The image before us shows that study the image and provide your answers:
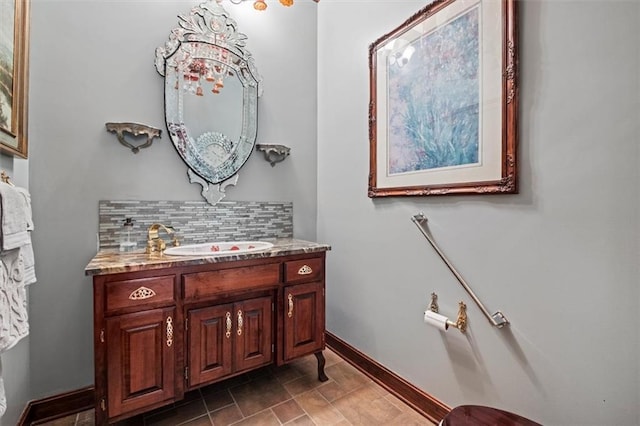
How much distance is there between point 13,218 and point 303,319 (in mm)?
1417

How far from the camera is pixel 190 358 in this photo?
1.49 metres

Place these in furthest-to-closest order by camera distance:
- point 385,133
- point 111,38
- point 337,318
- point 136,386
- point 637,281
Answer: point 337,318
point 385,133
point 111,38
point 136,386
point 637,281

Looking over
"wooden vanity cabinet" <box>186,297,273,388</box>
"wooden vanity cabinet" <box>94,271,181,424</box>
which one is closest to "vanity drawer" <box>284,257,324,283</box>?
"wooden vanity cabinet" <box>186,297,273,388</box>

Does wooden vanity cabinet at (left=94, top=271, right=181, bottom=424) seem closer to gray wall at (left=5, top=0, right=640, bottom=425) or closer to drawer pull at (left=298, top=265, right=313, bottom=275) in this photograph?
gray wall at (left=5, top=0, right=640, bottom=425)

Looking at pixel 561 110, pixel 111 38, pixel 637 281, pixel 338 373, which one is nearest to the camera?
pixel 637 281

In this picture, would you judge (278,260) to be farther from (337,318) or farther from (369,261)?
(337,318)

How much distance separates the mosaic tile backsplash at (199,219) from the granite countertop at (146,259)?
14cm

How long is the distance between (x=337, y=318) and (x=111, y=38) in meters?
2.41

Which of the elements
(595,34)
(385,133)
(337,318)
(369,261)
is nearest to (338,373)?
(337,318)

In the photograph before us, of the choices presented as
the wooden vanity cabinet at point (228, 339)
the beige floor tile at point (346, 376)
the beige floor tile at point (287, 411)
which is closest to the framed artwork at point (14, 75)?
the wooden vanity cabinet at point (228, 339)

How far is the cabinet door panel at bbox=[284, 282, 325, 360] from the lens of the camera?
5.83ft

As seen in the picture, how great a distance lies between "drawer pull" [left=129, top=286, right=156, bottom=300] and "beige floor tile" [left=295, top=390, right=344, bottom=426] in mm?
1044

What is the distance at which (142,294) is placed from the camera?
136 cm

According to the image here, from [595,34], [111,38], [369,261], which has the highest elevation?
[111,38]
